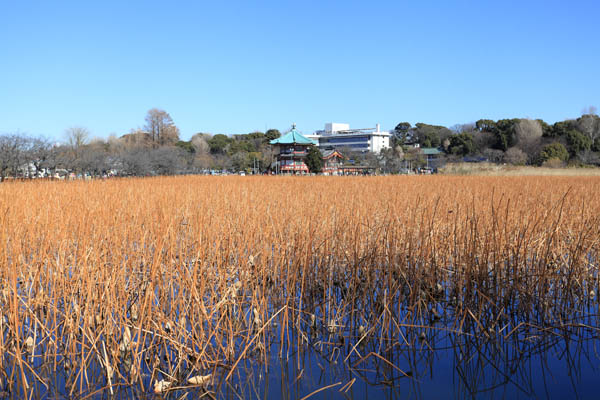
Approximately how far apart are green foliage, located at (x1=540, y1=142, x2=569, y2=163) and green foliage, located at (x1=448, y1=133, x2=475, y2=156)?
894 cm

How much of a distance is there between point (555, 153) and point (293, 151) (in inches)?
777

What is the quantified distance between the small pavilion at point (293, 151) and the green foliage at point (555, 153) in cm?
1736

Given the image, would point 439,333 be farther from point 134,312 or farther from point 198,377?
point 134,312

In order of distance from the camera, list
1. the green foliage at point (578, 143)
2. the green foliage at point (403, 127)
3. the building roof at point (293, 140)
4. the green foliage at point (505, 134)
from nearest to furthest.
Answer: the building roof at point (293, 140), the green foliage at point (578, 143), the green foliage at point (505, 134), the green foliage at point (403, 127)

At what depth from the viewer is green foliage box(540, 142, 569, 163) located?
3375cm

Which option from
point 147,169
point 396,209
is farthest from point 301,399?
point 147,169

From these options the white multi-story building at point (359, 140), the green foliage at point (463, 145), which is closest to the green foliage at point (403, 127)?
the white multi-story building at point (359, 140)

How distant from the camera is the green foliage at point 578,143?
36.1 metres

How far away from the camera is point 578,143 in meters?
36.1

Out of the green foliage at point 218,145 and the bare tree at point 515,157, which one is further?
the green foliage at point 218,145

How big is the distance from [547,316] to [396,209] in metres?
3.57

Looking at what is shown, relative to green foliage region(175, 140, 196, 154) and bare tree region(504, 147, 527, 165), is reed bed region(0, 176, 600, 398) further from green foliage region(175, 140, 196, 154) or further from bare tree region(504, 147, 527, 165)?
green foliage region(175, 140, 196, 154)

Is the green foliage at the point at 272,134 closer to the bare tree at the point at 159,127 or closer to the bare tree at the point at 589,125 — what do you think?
the bare tree at the point at 159,127

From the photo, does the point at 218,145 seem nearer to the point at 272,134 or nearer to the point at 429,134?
the point at 272,134
